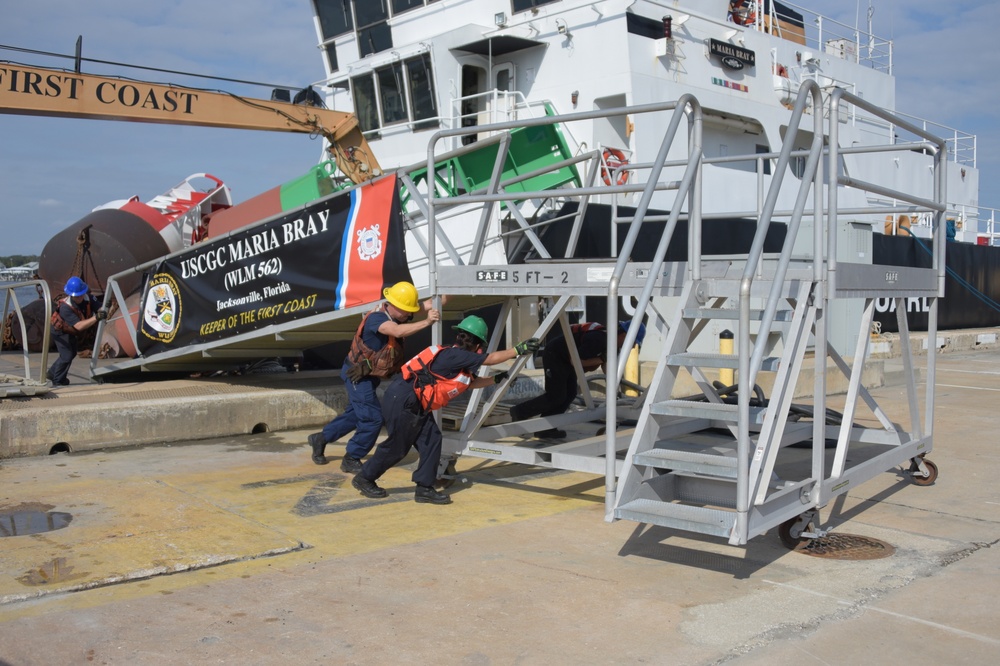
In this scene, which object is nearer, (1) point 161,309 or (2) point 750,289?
(2) point 750,289

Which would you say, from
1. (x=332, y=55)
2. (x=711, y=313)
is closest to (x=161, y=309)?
(x=711, y=313)

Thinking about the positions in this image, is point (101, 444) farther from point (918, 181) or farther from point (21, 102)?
point (918, 181)

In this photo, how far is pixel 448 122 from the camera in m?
16.8

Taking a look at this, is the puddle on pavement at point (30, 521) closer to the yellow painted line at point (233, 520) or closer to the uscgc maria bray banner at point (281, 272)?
the yellow painted line at point (233, 520)

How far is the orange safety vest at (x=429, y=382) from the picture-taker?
683cm

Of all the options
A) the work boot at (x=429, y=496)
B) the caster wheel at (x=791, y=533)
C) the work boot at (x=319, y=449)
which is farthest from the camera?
the work boot at (x=319, y=449)

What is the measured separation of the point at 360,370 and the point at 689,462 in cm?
351

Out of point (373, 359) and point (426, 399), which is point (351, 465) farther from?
point (426, 399)

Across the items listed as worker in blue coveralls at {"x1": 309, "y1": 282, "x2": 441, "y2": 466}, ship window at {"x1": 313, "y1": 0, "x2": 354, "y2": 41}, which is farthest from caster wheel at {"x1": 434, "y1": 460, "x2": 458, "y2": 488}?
ship window at {"x1": 313, "y1": 0, "x2": 354, "y2": 41}

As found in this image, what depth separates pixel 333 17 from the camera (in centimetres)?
1962

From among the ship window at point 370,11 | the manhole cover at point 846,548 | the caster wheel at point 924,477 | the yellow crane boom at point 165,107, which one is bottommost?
the manhole cover at point 846,548

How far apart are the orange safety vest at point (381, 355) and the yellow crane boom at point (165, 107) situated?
564 centimetres

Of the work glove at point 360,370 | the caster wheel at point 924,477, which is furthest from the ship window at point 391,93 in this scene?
the caster wheel at point 924,477

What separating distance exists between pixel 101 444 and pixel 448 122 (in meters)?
9.68
